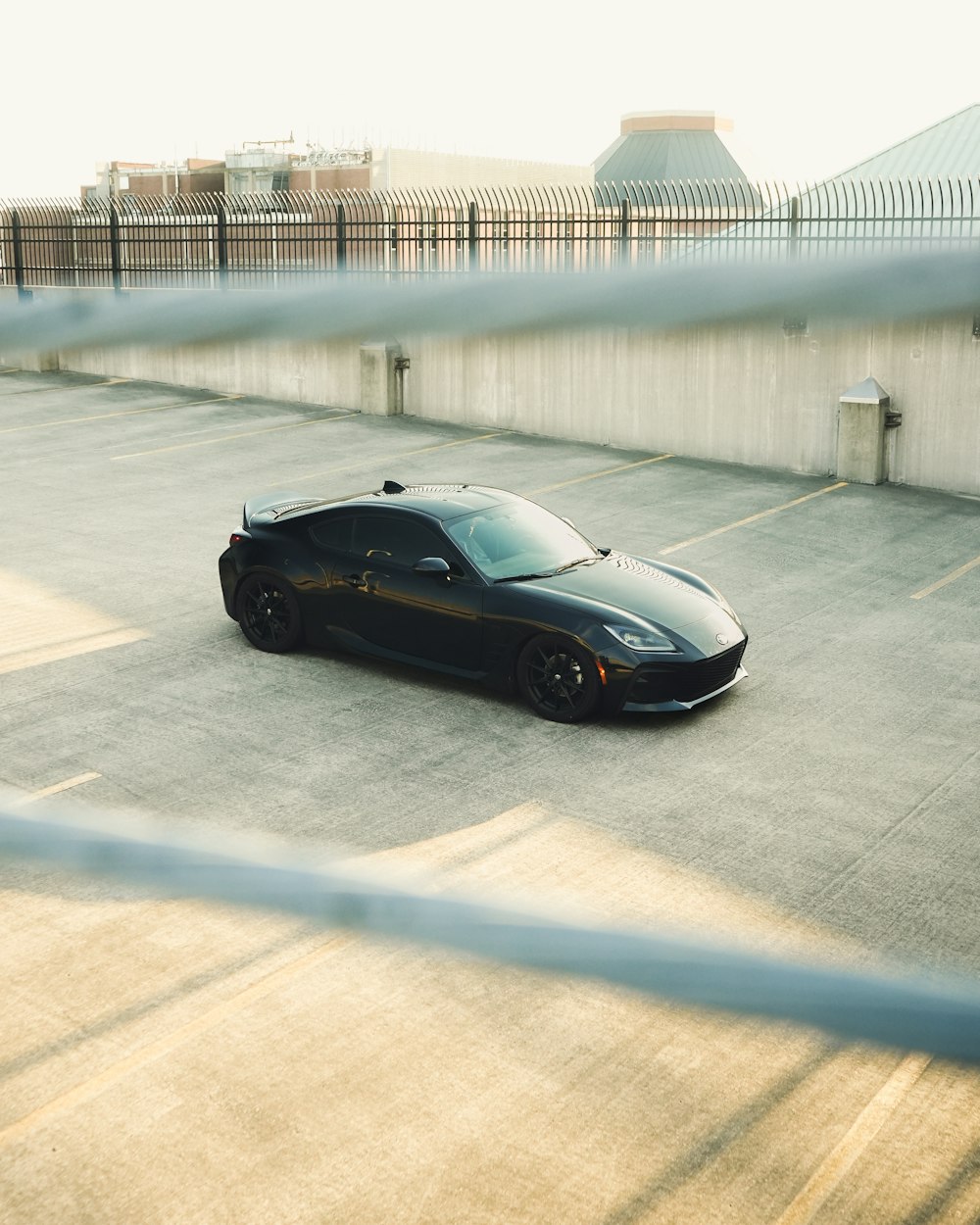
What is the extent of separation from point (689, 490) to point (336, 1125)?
43.8ft

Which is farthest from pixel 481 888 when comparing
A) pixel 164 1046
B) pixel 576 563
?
pixel 576 563

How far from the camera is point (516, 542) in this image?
1005 cm

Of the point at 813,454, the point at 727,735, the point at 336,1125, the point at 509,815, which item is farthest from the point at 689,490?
the point at 336,1125

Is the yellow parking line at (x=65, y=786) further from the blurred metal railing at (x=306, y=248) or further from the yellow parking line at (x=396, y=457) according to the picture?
the yellow parking line at (x=396, y=457)

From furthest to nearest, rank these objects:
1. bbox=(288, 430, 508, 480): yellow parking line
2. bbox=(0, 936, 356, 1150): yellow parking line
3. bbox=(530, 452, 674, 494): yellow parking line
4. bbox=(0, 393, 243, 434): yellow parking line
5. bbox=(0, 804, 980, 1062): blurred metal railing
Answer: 1. bbox=(0, 393, 243, 434): yellow parking line
2. bbox=(288, 430, 508, 480): yellow parking line
3. bbox=(530, 452, 674, 494): yellow parking line
4. bbox=(0, 936, 356, 1150): yellow parking line
5. bbox=(0, 804, 980, 1062): blurred metal railing

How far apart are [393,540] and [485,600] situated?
1043 mm

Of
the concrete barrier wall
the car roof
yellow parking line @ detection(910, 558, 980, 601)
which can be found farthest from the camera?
the concrete barrier wall

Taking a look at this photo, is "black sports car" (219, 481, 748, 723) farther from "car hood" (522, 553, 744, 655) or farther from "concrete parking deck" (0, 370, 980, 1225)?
"concrete parking deck" (0, 370, 980, 1225)

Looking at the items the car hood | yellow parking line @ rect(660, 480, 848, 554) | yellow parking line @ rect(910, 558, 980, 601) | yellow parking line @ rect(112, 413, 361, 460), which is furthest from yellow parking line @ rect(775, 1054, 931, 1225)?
yellow parking line @ rect(112, 413, 361, 460)

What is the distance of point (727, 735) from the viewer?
8.96m

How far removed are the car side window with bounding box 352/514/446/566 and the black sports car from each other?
11 mm

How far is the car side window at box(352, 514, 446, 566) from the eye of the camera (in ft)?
32.7

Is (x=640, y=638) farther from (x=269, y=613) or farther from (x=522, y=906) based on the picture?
(x=522, y=906)

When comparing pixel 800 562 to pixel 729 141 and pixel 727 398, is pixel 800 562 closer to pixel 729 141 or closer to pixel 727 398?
pixel 727 398
